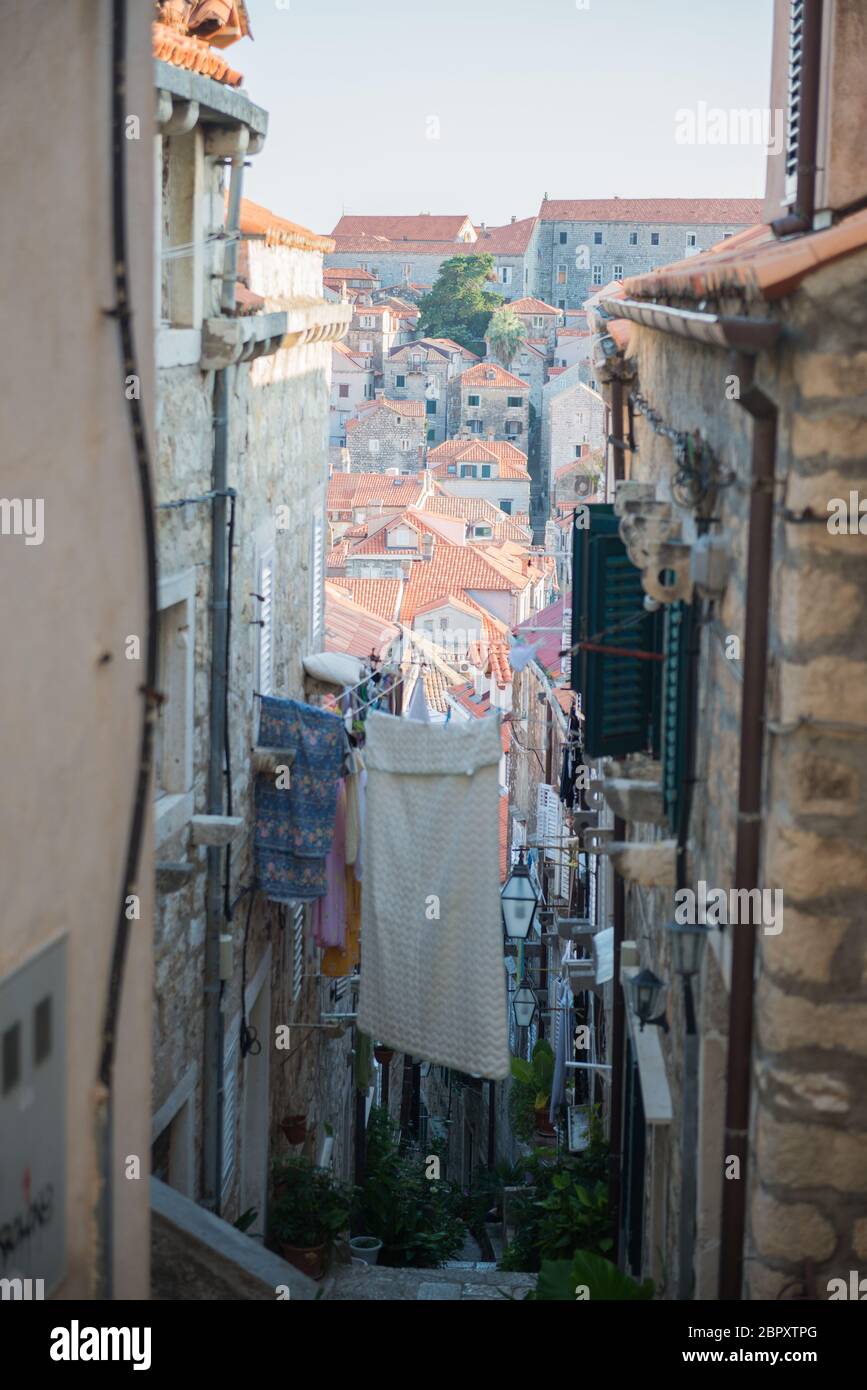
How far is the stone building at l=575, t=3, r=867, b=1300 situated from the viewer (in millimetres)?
5434

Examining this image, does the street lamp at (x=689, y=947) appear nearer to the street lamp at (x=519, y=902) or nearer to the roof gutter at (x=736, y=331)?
the roof gutter at (x=736, y=331)

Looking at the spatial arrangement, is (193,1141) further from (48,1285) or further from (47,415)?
(47,415)

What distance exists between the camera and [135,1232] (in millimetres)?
5621

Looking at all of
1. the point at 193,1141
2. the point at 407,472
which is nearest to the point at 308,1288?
the point at 193,1141

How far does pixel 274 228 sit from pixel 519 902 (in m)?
6.21

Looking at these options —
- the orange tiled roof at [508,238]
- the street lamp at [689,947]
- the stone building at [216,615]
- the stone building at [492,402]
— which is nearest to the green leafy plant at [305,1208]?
the stone building at [216,615]

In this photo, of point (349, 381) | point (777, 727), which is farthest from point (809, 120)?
point (349, 381)

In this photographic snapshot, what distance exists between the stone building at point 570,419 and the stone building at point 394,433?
7.83m

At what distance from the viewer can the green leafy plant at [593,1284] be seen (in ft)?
23.2

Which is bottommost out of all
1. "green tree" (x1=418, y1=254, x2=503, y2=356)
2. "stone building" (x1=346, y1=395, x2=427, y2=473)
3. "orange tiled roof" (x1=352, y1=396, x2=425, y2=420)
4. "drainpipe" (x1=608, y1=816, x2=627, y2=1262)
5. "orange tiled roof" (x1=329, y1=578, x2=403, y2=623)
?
"drainpipe" (x1=608, y1=816, x2=627, y2=1262)

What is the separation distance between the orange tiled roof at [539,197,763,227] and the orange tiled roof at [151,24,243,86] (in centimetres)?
12013

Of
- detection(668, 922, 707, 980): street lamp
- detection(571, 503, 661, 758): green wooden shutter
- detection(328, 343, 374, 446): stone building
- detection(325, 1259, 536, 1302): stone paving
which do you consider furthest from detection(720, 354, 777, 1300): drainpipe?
detection(328, 343, 374, 446): stone building

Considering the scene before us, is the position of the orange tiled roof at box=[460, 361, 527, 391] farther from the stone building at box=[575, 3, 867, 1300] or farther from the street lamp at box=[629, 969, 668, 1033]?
the street lamp at box=[629, 969, 668, 1033]
